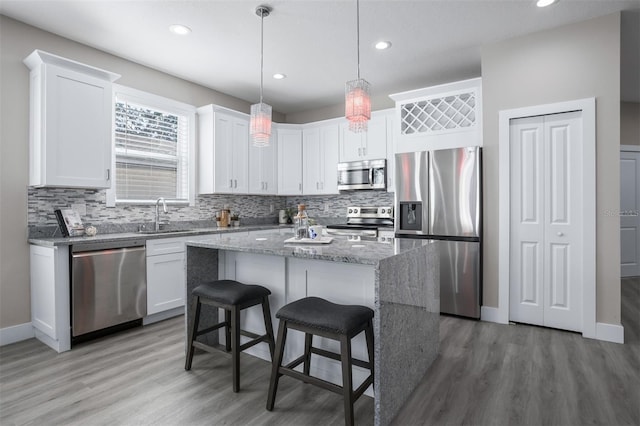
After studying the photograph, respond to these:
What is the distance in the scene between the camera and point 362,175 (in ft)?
16.1

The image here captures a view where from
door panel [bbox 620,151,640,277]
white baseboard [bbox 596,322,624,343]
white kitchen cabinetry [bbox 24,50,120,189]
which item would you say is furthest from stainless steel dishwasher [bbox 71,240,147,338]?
door panel [bbox 620,151,640,277]

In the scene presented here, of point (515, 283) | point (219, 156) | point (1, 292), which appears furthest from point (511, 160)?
point (1, 292)

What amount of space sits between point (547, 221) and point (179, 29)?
3.95m

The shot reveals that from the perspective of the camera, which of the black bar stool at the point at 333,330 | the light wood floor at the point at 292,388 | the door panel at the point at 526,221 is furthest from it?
the door panel at the point at 526,221

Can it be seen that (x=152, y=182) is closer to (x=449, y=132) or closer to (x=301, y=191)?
(x=301, y=191)

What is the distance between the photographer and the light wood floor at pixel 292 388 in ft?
6.23

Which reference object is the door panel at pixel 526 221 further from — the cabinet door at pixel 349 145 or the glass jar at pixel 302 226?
the glass jar at pixel 302 226

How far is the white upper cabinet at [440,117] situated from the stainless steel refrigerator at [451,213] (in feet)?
0.72

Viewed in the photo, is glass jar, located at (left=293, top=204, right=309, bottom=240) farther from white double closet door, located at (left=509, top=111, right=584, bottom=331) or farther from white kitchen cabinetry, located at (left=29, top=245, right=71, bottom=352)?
white double closet door, located at (left=509, top=111, right=584, bottom=331)

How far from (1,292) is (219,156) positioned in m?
2.58

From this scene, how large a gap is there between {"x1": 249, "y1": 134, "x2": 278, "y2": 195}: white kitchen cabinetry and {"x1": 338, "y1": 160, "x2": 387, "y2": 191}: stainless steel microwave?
1.08 m

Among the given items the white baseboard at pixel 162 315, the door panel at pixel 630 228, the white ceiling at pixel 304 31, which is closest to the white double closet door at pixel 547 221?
the white ceiling at pixel 304 31

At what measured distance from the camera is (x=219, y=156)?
15.0 ft

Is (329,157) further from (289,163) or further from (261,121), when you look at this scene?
(261,121)
